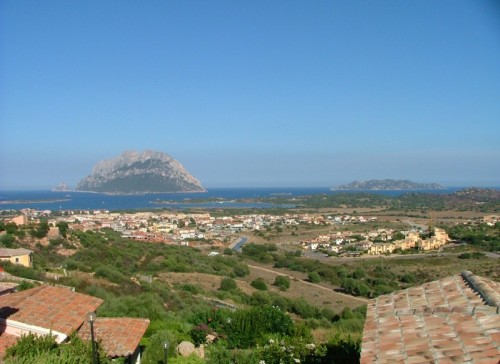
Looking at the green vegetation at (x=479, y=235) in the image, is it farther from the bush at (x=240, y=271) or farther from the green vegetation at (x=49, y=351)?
the green vegetation at (x=49, y=351)

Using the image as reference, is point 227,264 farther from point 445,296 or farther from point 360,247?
point 445,296

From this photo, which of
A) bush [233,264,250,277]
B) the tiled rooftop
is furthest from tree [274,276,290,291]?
the tiled rooftop

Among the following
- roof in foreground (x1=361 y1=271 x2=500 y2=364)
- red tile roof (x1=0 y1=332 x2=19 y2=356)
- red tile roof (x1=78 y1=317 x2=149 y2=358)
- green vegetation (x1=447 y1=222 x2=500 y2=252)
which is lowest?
green vegetation (x1=447 y1=222 x2=500 y2=252)

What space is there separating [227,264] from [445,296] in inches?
1264

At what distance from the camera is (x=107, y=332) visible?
8539 millimetres

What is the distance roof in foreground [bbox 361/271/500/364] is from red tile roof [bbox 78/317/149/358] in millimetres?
4499

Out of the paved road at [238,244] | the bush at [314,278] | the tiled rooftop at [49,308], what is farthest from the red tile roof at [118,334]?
the paved road at [238,244]

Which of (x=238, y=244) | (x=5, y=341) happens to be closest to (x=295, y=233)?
(x=238, y=244)

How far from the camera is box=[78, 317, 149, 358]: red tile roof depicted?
310 inches

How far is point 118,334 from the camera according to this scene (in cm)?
850

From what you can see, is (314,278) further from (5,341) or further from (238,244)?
(5,341)

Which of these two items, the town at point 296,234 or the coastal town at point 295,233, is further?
the town at point 296,234

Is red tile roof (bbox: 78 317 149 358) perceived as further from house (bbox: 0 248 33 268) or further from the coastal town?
the coastal town

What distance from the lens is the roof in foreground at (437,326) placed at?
366 centimetres
